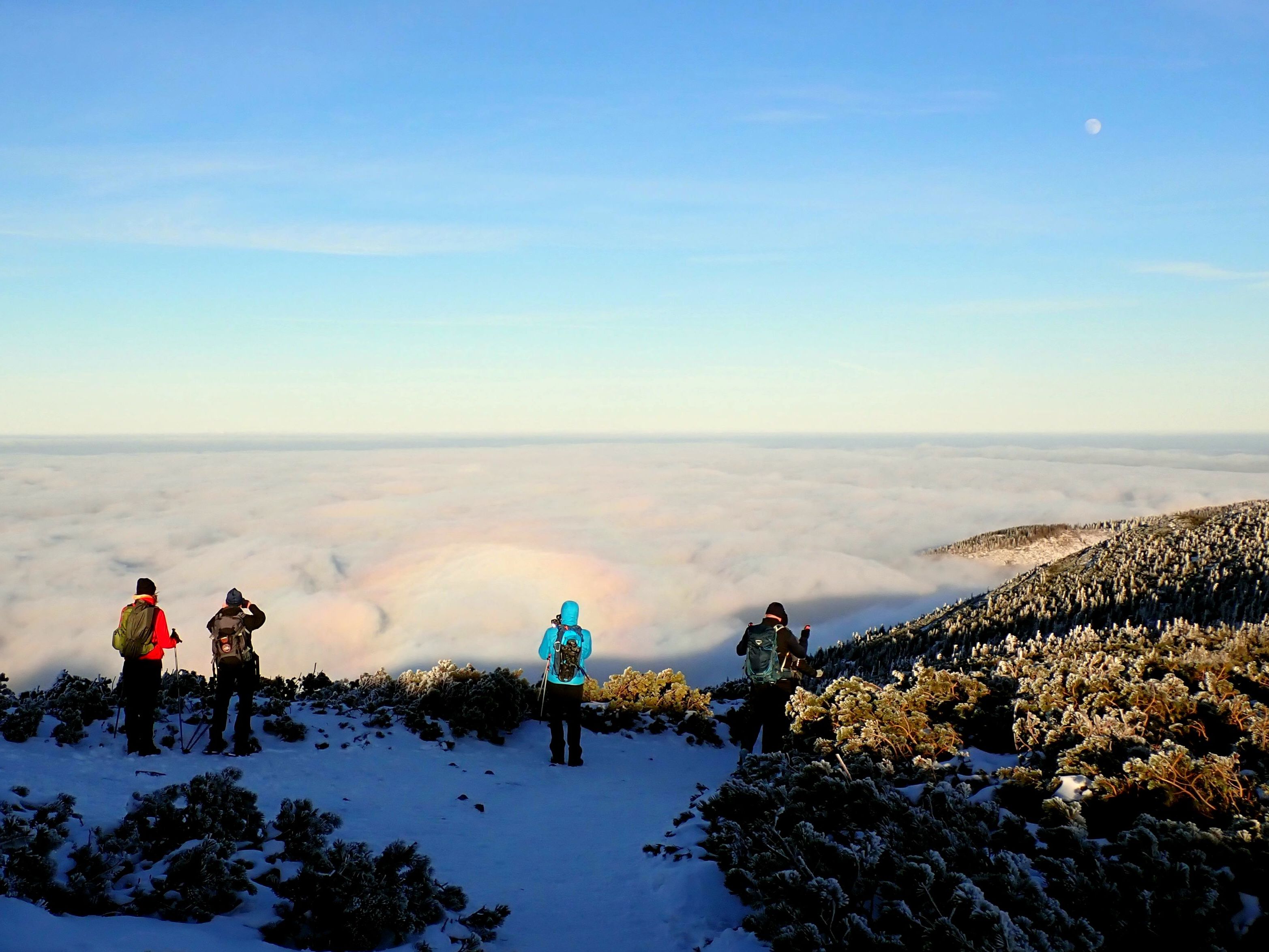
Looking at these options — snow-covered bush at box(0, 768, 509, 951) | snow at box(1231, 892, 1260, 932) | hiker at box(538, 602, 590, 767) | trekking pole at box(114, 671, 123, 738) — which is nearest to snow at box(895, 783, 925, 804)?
snow at box(1231, 892, 1260, 932)

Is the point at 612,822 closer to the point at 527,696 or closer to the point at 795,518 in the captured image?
the point at 527,696

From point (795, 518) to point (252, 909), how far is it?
127613 millimetres

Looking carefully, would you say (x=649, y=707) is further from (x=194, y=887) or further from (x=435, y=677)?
(x=194, y=887)

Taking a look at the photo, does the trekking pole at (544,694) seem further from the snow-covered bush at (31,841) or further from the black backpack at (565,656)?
the snow-covered bush at (31,841)

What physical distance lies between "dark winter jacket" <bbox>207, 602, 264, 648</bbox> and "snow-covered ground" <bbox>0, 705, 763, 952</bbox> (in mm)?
1378

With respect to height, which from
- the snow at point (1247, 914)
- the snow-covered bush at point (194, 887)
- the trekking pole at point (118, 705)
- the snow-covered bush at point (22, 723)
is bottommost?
the trekking pole at point (118, 705)

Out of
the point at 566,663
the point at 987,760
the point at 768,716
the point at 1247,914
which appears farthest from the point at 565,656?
the point at 1247,914

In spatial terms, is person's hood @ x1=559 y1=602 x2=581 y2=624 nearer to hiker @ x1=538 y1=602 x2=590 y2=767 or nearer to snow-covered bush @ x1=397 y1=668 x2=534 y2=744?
hiker @ x1=538 y1=602 x2=590 y2=767

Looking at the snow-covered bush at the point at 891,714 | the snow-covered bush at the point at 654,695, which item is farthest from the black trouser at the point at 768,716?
the snow-covered bush at the point at 654,695

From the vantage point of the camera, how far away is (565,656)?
9.94 meters

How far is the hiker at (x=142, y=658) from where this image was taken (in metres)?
8.04

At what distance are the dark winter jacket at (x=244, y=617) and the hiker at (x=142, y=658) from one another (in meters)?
0.52

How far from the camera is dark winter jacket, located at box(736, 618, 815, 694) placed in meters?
9.24

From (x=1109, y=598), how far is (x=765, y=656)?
1559cm
